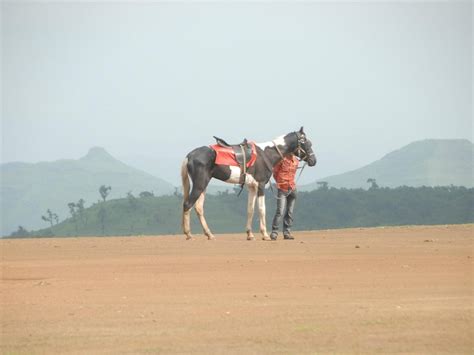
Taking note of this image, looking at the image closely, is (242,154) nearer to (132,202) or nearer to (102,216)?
(102,216)

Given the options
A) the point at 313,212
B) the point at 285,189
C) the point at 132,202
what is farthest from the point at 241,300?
the point at 132,202

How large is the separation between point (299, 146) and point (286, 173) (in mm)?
944

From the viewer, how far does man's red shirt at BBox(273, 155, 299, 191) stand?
23.6 metres

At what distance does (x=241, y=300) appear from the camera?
13320 millimetres

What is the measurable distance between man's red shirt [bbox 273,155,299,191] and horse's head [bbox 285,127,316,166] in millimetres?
187

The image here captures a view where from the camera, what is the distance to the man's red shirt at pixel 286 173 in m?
23.6

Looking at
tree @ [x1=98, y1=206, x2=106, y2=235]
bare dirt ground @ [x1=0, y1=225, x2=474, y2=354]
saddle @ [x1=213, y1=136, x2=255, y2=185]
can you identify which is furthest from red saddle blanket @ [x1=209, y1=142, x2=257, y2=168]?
tree @ [x1=98, y1=206, x2=106, y2=235]

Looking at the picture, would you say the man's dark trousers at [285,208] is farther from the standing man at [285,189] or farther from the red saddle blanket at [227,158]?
the red saddle blanket at [227,158]

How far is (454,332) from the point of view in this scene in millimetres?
11234

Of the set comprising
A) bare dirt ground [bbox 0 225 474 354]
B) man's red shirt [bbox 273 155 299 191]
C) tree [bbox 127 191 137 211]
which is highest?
tree [bbox 127 191 137 211]

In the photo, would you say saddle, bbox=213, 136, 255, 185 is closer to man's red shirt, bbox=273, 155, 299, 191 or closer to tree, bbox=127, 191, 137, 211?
man's red shirt, bbox=273, 155, 299, 191

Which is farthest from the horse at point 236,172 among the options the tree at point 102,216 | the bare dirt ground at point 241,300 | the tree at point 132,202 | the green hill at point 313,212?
the tree at point 132,202

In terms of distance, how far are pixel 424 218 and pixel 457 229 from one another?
74.5 m

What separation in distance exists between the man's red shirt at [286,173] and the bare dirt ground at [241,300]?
2.10m
